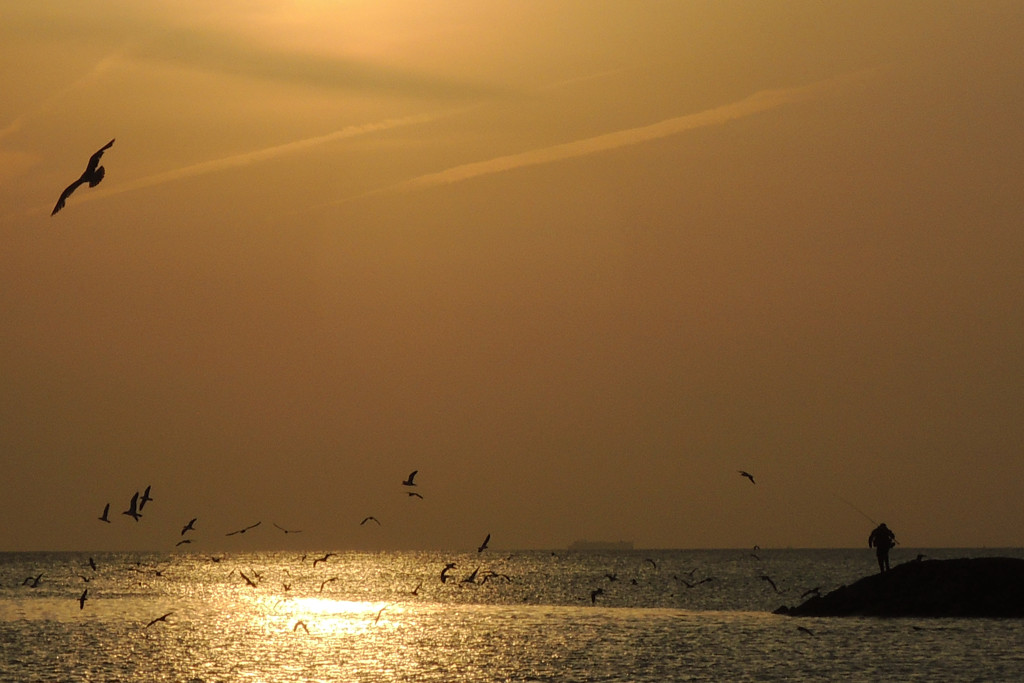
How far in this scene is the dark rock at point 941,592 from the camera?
61344mm

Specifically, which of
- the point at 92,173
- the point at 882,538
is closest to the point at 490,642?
the point at 882,538

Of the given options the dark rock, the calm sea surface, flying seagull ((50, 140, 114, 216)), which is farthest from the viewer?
the dark rock

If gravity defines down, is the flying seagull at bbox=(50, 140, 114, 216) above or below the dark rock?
above

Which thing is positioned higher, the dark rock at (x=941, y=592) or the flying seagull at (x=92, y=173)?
the flying seagull at (x=92, y=173)

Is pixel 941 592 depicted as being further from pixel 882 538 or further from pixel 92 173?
pixel 92 173

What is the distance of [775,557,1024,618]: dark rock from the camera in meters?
61.3

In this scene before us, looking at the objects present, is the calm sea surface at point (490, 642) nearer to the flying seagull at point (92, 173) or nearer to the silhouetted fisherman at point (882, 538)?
the silhouetted fisherman at point (882, 538)

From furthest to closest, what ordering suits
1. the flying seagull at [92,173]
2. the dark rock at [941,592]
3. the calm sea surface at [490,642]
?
the dark rock at [941,592], the calm sea surface at [490,642], the flying seagull at [92,173]

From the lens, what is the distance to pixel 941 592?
203ft

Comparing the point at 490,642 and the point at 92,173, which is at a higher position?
the point at 92,173

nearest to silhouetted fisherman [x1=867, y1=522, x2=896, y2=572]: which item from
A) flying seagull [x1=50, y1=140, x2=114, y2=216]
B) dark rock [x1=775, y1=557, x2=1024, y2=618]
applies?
dark rock [x1=775, y1=557, x2=1024, y2=618]

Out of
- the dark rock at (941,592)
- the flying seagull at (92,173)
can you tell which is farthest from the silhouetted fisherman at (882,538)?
the flying seagull at (92,173)

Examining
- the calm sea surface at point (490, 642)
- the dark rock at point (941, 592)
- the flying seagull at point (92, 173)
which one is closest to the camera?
the flying seagull at point (92, 173)

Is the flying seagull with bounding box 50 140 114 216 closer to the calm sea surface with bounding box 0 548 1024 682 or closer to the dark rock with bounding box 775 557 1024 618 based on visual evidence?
the calm sea surface with bounding box 0 548 1024 682
